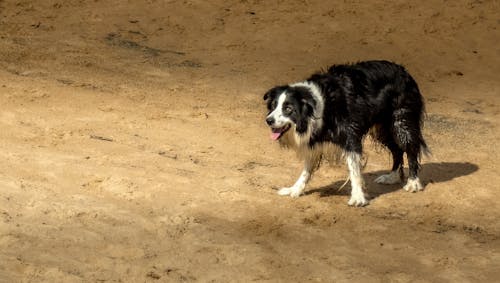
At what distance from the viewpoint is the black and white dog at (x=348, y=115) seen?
8.45m

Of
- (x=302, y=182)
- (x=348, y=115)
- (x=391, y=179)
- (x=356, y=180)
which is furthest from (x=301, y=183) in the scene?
(x=391, y=179)

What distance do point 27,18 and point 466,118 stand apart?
25.6ft

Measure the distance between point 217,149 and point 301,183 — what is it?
1576 millimetres

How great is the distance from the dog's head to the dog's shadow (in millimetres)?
949

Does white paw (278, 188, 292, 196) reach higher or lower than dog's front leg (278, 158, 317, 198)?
lower

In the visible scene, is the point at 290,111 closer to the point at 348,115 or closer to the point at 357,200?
the point at 348,115

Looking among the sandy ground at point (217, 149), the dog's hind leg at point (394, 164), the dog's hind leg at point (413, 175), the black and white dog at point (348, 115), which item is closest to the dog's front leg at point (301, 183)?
the black and white dog at point (348, 115)

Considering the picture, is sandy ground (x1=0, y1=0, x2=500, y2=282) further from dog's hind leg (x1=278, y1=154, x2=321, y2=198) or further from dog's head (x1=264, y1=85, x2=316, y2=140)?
dog's head (x1=264, y1=85, x2=316, y2=140)

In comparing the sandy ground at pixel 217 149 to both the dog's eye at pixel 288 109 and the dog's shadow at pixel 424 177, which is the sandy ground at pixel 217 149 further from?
the dog's eye at pixel 288 109

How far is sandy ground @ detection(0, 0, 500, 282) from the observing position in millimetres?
7277

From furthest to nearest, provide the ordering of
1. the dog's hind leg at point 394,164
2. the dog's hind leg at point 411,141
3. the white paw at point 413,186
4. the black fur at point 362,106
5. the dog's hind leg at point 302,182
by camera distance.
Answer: the dog's hind leg at point 394,164, the white paw at point 413,186, the dog's hind leg at point 411,141, the dog's hind leg at point 302,182, the black fur at point 362,106

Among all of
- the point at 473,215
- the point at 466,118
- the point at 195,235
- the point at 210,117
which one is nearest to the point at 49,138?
the point at 210,117

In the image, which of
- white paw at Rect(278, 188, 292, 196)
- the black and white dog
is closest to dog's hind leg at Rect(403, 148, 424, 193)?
the black and white dog

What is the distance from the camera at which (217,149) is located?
33.3 ft
